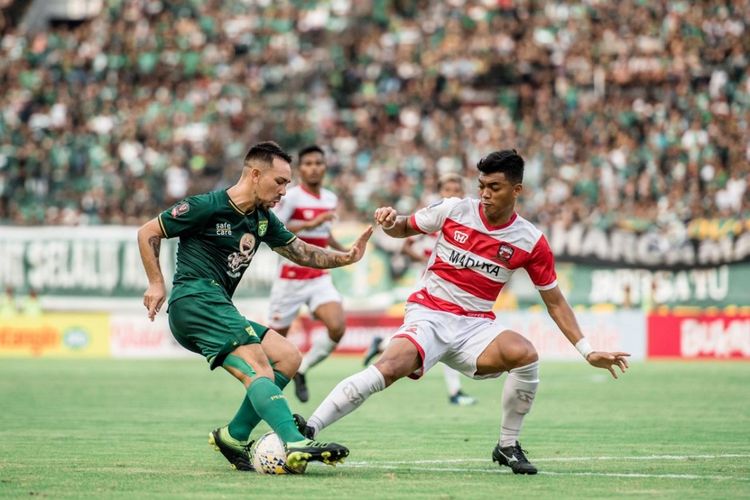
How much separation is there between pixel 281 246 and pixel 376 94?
1041 inches

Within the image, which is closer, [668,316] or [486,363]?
[486,363]

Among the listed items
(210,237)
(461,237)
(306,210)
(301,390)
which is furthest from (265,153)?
(306,210)

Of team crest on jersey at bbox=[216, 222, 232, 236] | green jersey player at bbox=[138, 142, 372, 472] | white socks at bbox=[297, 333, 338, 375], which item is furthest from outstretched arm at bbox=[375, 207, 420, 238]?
white socks at bbox=[297, 333, 338, 375]

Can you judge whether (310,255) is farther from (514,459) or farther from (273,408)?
(514,459)

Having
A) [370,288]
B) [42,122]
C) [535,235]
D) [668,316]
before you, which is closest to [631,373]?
[668,316]

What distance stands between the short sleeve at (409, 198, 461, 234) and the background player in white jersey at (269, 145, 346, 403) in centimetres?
618

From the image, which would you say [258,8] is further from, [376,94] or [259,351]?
[259,351]

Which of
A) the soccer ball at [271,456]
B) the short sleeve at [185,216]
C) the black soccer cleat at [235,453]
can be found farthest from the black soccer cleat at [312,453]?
the short sleeve at [185,216]

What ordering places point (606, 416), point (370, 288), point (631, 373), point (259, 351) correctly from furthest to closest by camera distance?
point (370, 288) < point (631, 373) < point (606, 416) < point (259, 351)

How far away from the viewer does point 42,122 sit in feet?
119

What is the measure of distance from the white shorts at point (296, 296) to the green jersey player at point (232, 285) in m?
6.85

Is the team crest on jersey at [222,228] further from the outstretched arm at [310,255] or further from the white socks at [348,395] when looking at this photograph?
the white socks at [348,395]

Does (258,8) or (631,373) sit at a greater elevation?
(258,8)

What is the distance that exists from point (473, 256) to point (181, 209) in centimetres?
221
